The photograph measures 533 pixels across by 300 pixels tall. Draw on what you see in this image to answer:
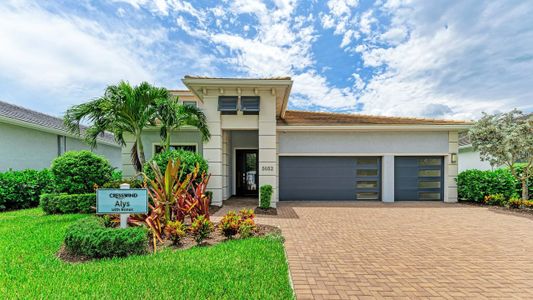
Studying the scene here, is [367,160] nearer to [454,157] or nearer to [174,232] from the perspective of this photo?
[454,157]

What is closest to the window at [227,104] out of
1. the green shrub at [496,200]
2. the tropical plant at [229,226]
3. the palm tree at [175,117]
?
the palm tree at [175,117]

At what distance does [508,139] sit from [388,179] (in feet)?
14.8

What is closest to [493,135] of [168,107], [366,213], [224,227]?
[366,213]

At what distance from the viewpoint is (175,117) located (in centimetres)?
833

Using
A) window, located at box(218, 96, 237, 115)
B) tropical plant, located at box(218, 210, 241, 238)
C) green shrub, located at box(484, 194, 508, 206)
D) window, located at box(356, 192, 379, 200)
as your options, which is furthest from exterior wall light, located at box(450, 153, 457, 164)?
tropical plant, located at box(218, 210, 241, 238)

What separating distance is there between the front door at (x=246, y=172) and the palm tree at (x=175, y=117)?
3.96 m

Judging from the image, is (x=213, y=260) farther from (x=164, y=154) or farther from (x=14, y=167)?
(x=14, y=167)

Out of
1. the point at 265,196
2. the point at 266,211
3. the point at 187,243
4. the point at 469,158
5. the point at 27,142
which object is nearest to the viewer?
the point at 187,243

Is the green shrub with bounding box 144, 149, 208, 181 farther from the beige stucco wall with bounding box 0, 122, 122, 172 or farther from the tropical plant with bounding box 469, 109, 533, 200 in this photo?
the tropical plant with bounding box 469, 109, 533, 200

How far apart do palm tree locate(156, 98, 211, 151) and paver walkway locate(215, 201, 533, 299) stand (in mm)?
4374

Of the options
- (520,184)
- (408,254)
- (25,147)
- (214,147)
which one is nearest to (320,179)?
(214,147)

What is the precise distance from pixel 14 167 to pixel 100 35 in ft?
27.5

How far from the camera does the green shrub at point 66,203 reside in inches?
300

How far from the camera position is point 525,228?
260 inches
